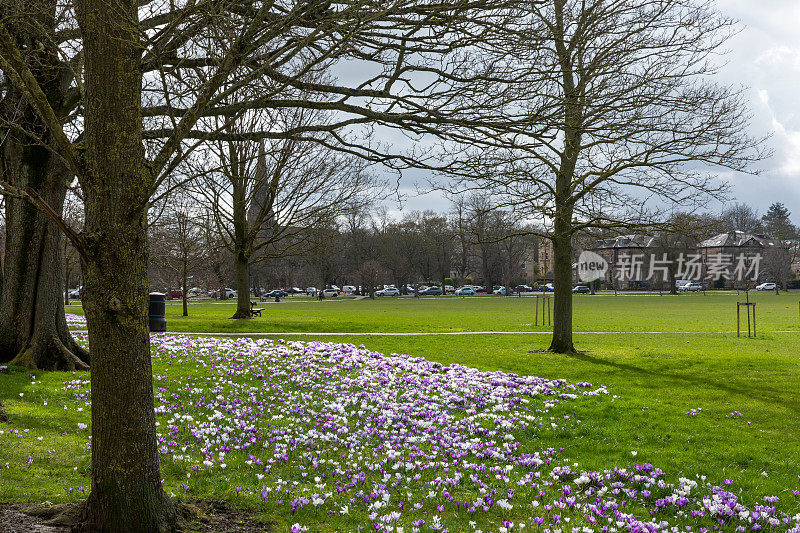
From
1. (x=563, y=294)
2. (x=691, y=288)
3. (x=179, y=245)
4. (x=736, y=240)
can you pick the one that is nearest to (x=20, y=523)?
(x=563, y=294)

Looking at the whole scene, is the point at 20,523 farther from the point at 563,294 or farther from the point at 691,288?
the point at 691,288

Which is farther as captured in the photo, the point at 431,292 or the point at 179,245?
the point at 431,292

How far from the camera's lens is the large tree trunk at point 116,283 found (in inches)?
192

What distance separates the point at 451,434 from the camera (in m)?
8.70

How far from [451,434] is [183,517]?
427 centimetres

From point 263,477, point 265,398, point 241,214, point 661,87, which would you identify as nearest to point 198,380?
Answer: point 265,398

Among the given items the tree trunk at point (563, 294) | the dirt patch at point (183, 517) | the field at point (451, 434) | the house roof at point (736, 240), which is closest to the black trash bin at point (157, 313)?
Answer: the field at point (451, 434)

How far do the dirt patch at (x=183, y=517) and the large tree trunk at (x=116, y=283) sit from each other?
34 cm

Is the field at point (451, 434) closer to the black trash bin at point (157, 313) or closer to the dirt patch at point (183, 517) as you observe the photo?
the dirt patch at point (183, 517)

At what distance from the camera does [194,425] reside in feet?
29.3

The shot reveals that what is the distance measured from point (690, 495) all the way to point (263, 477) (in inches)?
187

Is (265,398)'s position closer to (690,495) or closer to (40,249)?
(40,249)

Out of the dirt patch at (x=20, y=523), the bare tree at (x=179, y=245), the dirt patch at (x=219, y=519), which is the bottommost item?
the dirt patch at (x=219, y=519)

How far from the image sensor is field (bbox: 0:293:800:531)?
6.07m
